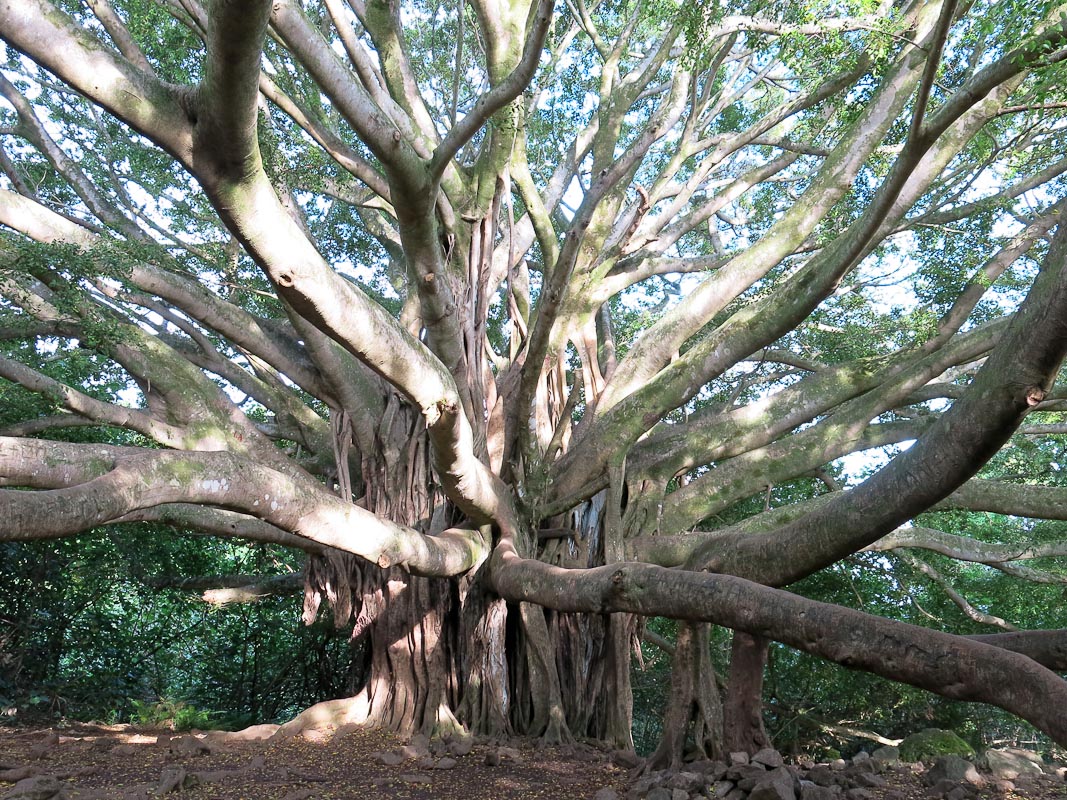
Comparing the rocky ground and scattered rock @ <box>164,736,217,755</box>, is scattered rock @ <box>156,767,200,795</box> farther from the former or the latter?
scattered rock @ <box>164,736,217,755</box>

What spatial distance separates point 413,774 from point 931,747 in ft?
13.8

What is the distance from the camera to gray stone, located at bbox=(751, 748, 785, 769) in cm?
387

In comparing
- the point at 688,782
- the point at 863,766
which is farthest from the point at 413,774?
the point at 863,766

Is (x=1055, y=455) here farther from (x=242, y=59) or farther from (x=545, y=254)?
(x=242, y=59)

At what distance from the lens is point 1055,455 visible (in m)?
10.2

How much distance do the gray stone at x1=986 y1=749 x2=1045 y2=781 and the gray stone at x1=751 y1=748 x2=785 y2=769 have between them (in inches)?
69.7

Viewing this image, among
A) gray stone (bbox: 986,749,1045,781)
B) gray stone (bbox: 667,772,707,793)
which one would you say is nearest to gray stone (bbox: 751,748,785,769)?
gray stone (bbox: 667,772,707,793)

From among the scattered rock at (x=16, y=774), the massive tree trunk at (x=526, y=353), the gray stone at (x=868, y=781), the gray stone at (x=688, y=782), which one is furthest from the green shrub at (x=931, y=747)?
the scattered rock at (x=16, y=774)

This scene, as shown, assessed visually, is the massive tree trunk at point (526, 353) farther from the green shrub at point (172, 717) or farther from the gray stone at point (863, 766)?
the green shrub at point (172, 717)

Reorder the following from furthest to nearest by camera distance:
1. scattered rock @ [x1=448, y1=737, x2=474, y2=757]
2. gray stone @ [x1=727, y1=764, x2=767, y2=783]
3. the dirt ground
A: scattered rock @ [x1=448, y1=737, x2=474, y2=757] → the dirt ground → gray stone @ [x1=727, y1=764, x2=767, y2=783]

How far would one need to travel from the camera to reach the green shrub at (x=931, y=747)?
6.33 meters

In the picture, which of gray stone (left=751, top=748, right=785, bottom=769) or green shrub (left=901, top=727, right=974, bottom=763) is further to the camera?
green shrub (left=901, top=727, right=974, bottom=763)

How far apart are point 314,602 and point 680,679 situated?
11.6ft

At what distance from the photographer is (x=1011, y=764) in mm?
5355
